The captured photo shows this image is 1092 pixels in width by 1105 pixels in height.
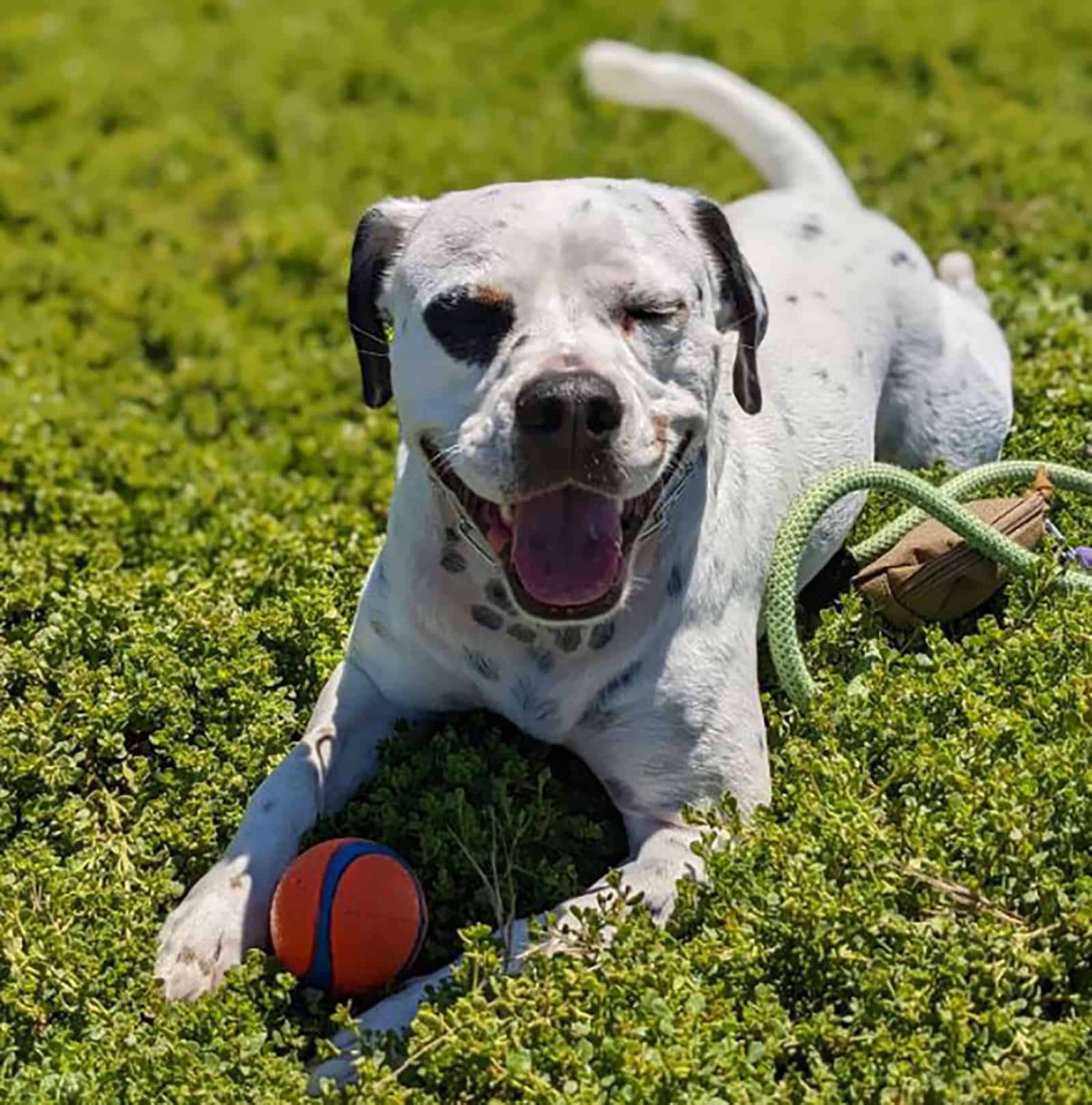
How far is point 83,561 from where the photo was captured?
5.31 m

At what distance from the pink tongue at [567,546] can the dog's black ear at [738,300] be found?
645mm

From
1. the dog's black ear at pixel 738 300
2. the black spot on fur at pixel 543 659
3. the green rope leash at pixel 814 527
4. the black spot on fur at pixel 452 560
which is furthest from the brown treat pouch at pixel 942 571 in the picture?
the black spot on fur at pixel 452 560

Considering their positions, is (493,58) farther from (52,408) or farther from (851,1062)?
(851,1062)

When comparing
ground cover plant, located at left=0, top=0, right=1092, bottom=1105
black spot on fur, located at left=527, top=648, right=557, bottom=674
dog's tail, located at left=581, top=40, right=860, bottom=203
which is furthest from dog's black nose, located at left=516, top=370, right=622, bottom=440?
dog's tail, located at left=581, top=40, right=860, bottom=203

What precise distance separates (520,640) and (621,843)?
507mm

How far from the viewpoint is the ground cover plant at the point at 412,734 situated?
3.42 meters

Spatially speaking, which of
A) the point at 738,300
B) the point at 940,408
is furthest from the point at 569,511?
the point at 940,408

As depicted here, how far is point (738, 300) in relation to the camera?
165 inches

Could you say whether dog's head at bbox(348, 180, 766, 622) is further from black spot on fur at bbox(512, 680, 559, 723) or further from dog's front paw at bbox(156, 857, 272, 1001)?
dog's front paw at bbox(156, 857, 272, 1001)

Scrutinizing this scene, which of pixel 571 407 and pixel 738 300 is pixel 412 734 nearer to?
pixel 571 407

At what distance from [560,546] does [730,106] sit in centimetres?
286

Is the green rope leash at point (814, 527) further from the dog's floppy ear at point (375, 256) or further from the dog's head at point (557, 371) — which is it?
the dog's floppy ear at point (375, 256)

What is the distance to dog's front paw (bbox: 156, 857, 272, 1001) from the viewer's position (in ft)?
12.3

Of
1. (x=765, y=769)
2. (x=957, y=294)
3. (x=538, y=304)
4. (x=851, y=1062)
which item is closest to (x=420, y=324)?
(x=538, y=304)
